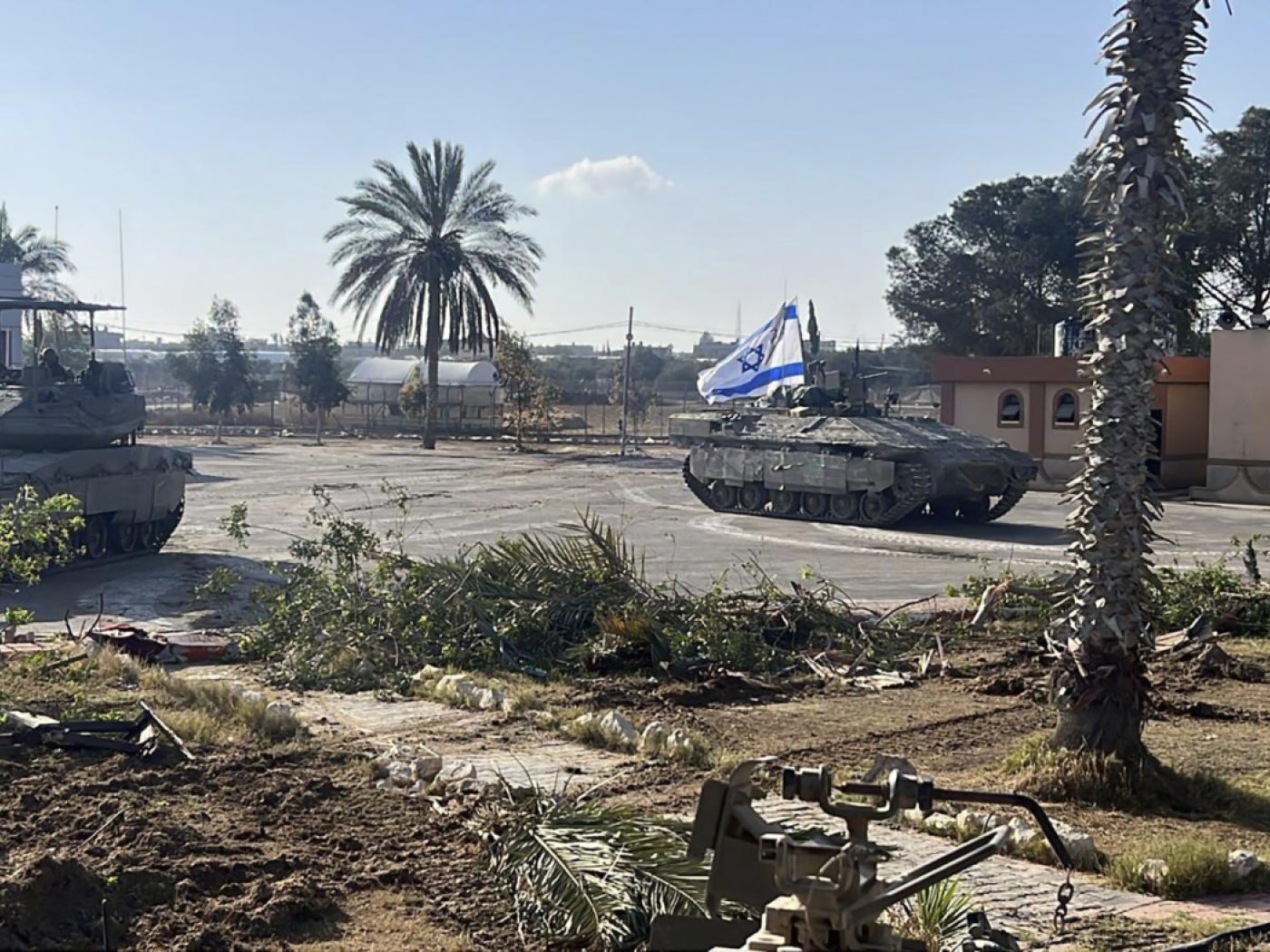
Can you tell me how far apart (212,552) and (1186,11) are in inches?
596

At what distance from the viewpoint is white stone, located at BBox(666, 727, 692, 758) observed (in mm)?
8250

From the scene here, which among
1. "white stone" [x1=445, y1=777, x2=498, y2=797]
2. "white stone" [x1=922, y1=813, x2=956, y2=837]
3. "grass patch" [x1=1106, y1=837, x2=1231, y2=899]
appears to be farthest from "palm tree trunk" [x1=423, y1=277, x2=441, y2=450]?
"grass patch" [x1=1106, y1=837, x2=1231, y2=899]

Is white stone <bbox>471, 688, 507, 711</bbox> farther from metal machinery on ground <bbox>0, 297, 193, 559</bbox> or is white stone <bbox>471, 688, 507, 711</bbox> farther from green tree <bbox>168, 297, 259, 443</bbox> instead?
green tree <bbox>168, 297, 259, 443</bbox>

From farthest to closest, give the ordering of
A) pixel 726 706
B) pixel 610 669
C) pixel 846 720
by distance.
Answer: pixel 610 669 < pixel 726 706 < pixel 846 720

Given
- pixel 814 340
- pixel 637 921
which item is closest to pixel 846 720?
pixel 637 921

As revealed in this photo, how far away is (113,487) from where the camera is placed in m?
19.0

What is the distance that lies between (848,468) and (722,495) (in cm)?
351

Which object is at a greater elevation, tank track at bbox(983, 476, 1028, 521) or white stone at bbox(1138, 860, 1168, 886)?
tank track at bbox(983, 476, 1028, 521)

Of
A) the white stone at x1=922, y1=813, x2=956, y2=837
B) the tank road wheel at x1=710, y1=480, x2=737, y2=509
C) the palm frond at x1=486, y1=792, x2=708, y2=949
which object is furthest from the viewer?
the tank road wheel at x1=710, y1=480, x2=737, y2=509

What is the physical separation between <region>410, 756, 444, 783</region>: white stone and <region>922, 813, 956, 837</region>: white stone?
7.71 feet

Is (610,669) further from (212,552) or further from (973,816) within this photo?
(212,552)

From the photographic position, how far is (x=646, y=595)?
1212cm

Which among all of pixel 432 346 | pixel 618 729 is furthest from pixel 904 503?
pixel 432 346

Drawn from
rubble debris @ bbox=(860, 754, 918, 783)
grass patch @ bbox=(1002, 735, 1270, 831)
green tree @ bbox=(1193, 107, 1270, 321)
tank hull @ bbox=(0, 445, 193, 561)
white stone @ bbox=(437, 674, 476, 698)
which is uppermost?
green tree @ bbox=(1193, 107, 1270, 321)
